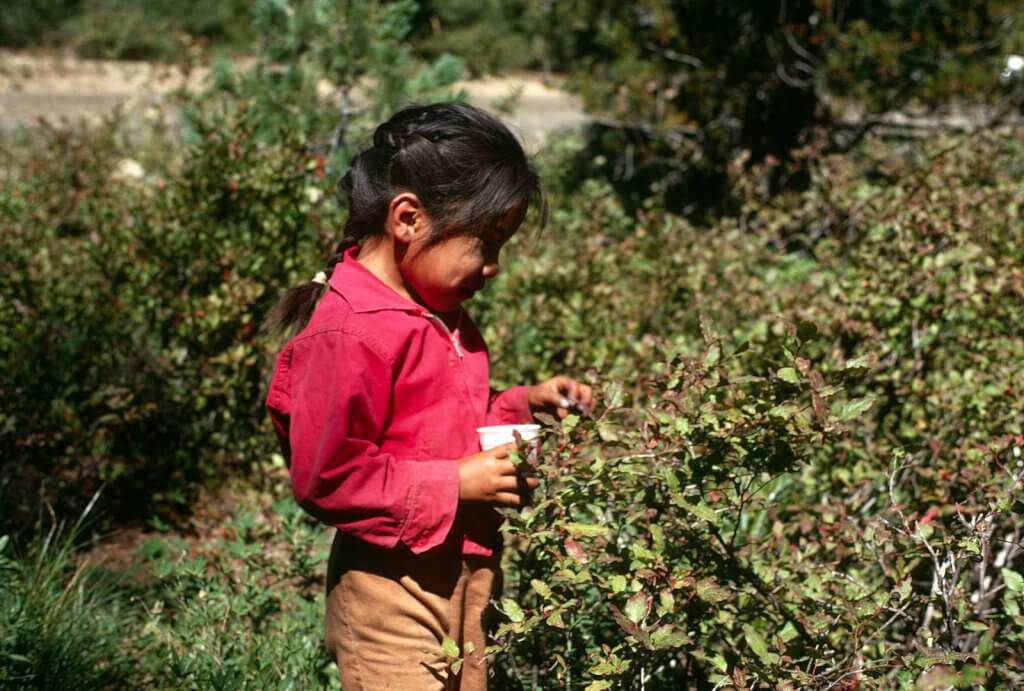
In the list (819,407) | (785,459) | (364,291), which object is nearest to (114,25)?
(364,291)

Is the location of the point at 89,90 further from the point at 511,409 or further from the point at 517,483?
the point at 517,483

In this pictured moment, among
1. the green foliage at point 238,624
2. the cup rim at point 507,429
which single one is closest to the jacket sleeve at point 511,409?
the cup rim at point 507,429

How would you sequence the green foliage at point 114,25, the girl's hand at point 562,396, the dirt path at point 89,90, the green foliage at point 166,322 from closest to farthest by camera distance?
the girl's hand at point 562,396 → the green foliage at point 166,322 → the dirt path at point 89,90 → the green foliage at point 114,25

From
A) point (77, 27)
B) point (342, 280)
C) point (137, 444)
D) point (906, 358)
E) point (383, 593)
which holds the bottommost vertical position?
point (77, 27)

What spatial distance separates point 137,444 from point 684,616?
2.32 meters

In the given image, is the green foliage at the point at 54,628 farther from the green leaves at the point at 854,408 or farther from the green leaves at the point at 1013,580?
the green leaves at the point at 1013,580

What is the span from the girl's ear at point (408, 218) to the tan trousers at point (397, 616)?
22.9 inches

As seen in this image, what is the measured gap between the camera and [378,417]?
1852mm

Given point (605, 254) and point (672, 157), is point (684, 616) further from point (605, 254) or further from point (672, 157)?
point (672, 157)

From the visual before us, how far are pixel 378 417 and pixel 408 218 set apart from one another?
1.25ft

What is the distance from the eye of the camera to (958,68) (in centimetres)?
608

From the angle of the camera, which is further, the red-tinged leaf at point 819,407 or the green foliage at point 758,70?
the green foliage at point 758,70

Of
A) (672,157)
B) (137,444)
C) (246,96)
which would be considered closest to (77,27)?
(672,157)

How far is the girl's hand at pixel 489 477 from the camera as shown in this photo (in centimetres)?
188
